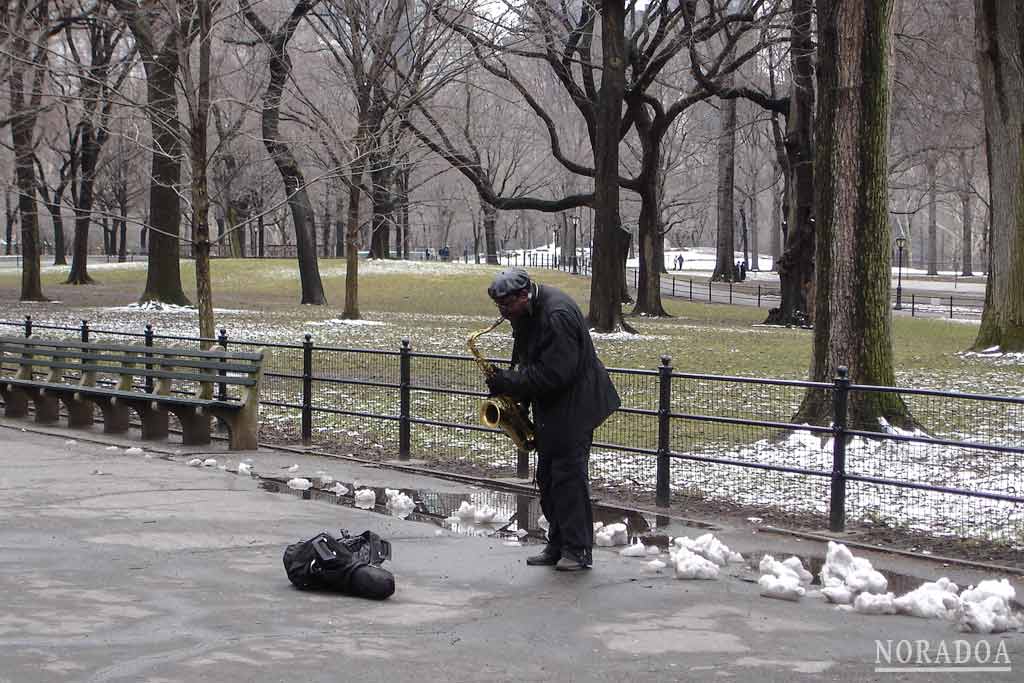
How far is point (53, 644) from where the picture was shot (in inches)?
235

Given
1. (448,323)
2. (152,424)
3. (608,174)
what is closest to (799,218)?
(608,174)

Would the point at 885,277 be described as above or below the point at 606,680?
above

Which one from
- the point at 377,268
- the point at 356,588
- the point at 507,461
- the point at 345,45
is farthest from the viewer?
the point at 377,268

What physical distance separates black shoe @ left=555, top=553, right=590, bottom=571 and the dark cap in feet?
5.65

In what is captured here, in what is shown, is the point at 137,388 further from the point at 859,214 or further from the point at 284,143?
the point at 859,214

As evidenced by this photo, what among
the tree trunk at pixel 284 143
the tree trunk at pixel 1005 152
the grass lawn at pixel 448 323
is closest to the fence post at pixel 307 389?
the tree trunk at pixel 284 143

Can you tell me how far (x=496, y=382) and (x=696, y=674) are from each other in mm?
2444

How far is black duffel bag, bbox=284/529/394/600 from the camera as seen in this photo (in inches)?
277

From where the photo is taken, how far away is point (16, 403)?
15422mm

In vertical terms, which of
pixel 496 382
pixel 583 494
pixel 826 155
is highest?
pixel 826 155

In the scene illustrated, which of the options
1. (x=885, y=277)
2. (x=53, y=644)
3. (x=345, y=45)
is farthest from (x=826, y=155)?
(x=345, y=45)

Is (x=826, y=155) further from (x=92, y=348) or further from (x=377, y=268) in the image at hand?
(x=377, y=268)

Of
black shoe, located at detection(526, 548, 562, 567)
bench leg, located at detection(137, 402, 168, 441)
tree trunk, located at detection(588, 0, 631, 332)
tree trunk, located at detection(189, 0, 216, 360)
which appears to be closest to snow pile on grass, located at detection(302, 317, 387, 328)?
tree trunk, located at detection(588, 0, 631, 332)

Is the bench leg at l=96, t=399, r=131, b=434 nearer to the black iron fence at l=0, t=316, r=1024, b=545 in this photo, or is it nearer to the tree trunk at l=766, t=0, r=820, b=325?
the black iron fence at l=0, t=316, r=1024, b=545
